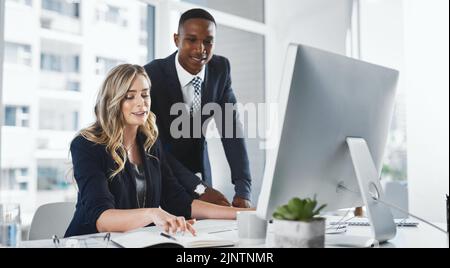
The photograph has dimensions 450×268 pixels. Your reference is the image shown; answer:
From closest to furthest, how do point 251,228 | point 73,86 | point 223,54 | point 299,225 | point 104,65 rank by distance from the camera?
1. point 299,225
2. point 251,228
3. point 73,86
4. point 104,65
5. point 223,54

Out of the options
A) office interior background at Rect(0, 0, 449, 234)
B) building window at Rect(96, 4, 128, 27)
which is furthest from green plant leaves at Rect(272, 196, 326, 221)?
building window at Rect(96, 4, 128, 27)

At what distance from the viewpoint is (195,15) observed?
3330mm

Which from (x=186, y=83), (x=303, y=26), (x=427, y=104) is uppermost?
(x=303, y=26)

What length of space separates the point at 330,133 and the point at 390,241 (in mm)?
380

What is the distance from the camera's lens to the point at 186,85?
3232 mm

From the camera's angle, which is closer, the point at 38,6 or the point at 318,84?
the point at 318,84

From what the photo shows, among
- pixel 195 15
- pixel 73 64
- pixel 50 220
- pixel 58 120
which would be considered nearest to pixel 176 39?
pixel 195 15

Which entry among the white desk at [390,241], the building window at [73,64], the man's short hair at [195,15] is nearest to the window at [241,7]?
the man's short hair at [195,15]

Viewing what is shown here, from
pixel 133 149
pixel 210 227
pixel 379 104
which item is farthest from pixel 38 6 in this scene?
pixel 379 104

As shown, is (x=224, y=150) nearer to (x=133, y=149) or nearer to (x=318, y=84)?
(x=133, y=149)

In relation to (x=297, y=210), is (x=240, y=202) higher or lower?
lower

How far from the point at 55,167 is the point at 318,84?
2107 mm

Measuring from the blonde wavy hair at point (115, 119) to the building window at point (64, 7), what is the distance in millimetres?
429

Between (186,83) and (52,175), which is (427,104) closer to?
(186,83)
